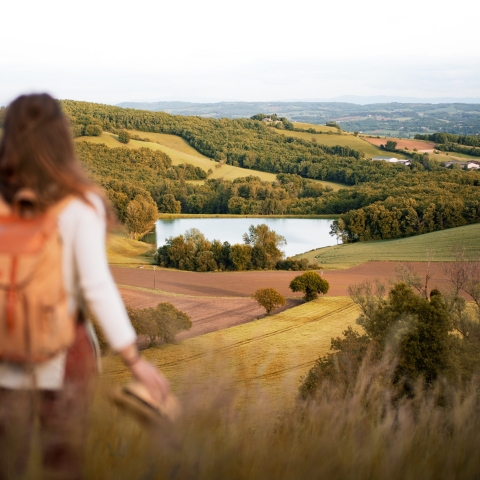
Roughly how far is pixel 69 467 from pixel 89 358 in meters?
0.31

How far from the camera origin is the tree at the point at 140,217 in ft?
210

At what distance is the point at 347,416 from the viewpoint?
253 centimetres

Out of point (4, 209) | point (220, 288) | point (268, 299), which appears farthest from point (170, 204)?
point (4, 209)

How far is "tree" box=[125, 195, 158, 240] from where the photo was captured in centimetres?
6394

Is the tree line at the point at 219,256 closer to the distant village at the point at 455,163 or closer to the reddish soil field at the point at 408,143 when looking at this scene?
the distant village at the point at 455,163

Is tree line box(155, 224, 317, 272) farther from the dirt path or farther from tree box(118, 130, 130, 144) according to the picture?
tree box(118, 130, 130, 144)

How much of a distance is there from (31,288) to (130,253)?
174 ft

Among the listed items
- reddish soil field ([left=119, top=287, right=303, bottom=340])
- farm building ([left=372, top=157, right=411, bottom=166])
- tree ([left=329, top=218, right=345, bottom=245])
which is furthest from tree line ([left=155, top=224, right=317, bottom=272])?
farm building ([left=372, top=157, right=411, bottom=166])

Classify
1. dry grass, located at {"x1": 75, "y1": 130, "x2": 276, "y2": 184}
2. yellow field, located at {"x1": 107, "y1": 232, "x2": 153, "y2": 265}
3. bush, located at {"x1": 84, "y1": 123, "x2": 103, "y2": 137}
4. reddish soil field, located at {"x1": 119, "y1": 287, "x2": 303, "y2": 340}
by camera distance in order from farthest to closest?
bush, located at {"x1": 84, "y1": 123, "x2": 103, "y2": 137}, dry grass, located at {"x1": 75, "y1": 130, "x2": 276, "y2": 184}, yellow field, located at {"x1": 107, "y1": 232, "x2": 153, "y2": 265}, reddish soil field, located at {"x1": 119, "y1": 287, "x2": 303, "y2": 340}

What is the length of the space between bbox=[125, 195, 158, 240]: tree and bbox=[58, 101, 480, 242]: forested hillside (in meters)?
4.50

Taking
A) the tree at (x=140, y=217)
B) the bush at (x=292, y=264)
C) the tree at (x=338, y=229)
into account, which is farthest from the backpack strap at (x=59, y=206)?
the tree at (x=140, y=217)

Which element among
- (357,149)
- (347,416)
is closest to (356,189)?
(357,149)

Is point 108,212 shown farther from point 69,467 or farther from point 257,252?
point 257,252

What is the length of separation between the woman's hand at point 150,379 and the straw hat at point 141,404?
1cm
